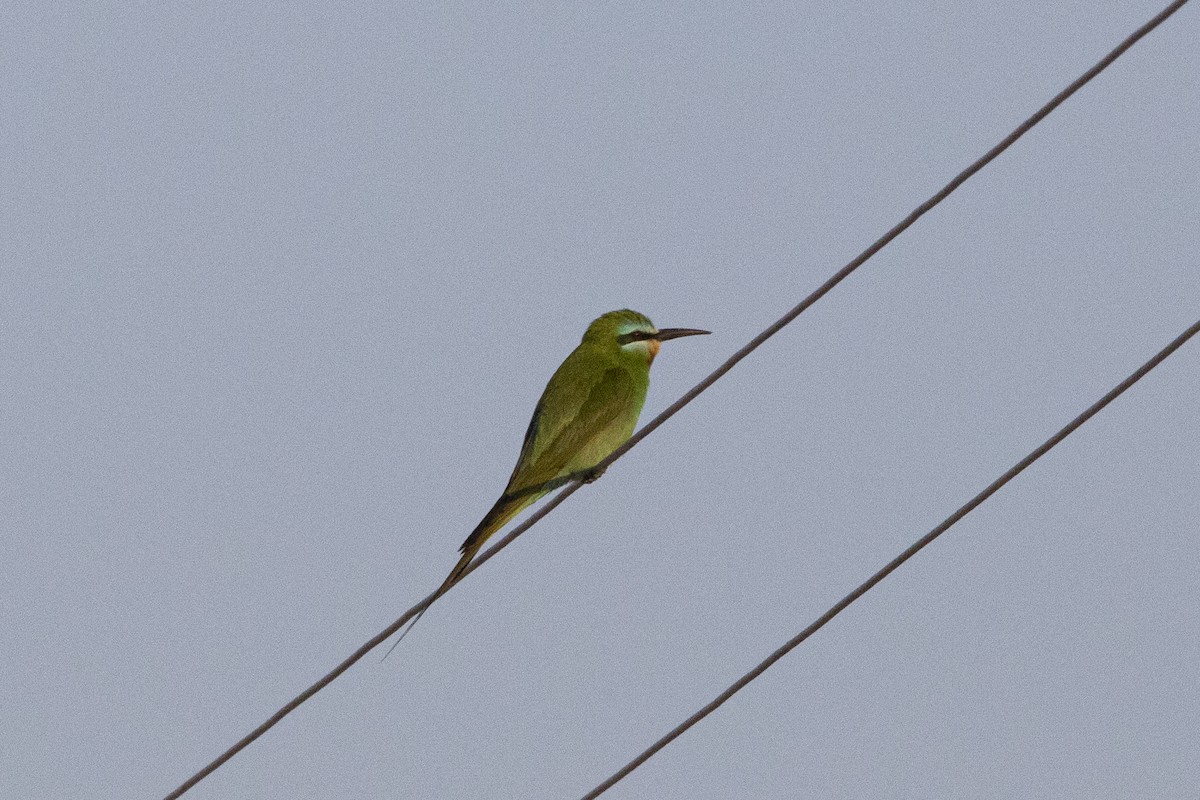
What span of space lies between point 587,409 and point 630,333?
0.66 m

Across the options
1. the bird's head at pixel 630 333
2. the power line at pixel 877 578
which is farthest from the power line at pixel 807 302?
the bird's head at pixel 630 333

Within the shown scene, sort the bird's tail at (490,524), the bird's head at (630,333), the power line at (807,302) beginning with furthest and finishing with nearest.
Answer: the bird's head at (630,333) < the bird's tail at (490,524) < the power line at (807,302)

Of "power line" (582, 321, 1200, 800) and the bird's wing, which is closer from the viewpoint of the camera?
"power line" (582, 321, 1200, 800)

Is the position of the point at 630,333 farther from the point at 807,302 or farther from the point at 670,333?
the point at 807,302

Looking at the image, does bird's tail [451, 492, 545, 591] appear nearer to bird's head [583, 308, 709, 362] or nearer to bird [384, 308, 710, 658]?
bird [384, 308, 710, 658]

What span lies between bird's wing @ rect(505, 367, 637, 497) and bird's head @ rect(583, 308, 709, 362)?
26 centimetres

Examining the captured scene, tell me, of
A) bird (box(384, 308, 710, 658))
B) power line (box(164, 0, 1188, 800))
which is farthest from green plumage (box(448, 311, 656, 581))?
power line (box(164, 0, 1188, 800))

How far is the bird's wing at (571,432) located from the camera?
282 inches

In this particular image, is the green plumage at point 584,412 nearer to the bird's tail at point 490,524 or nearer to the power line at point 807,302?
the bird's tail at point 490,524

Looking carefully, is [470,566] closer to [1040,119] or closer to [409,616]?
[409,616]

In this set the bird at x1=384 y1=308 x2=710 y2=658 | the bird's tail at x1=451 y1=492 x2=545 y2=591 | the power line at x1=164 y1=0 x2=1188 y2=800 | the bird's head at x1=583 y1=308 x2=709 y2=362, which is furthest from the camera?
the bird's head at x1=583 y1=308 x2=709 y2=362

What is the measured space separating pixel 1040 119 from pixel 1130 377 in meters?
0.72

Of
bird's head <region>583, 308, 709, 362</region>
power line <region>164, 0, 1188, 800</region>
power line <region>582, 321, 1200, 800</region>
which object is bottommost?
power line <region>582, 321, 1200, 800</region>

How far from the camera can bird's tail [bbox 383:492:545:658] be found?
228 inches
